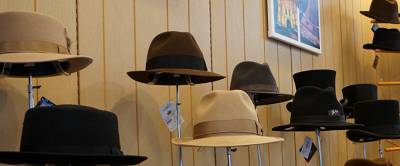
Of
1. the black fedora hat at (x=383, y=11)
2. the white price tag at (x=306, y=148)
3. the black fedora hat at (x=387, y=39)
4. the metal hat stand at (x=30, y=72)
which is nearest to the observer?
the metal hat stand at (x=30, y=72)

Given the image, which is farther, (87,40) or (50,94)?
(87,40)

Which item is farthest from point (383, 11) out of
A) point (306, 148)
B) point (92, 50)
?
point (92, 50)

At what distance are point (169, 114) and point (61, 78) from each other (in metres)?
0.54

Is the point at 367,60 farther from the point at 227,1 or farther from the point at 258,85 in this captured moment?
the point at 258,85

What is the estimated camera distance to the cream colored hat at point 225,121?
1589 millimetres

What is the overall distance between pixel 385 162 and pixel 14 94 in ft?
7.26

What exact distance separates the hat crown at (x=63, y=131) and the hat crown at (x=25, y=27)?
24cm

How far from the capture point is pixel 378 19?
3834mm

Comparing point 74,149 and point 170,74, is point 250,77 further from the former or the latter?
point 74,149

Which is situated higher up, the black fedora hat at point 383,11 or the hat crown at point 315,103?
the black fedora hat at point 383,11

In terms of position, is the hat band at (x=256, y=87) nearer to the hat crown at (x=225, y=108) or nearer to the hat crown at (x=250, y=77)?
the hat crown at (x=250, y=77)

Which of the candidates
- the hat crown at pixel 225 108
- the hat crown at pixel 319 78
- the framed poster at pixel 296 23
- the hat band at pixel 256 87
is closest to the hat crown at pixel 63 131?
the hat crown at pixel 225 108

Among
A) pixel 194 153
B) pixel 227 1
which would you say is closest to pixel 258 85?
pixel 194 153

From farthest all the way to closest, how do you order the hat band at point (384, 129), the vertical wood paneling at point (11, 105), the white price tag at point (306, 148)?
the hat band at point (384, 129)
the white price tag at point (306, 148)
the vertical wood paneling at point (11, 105)
